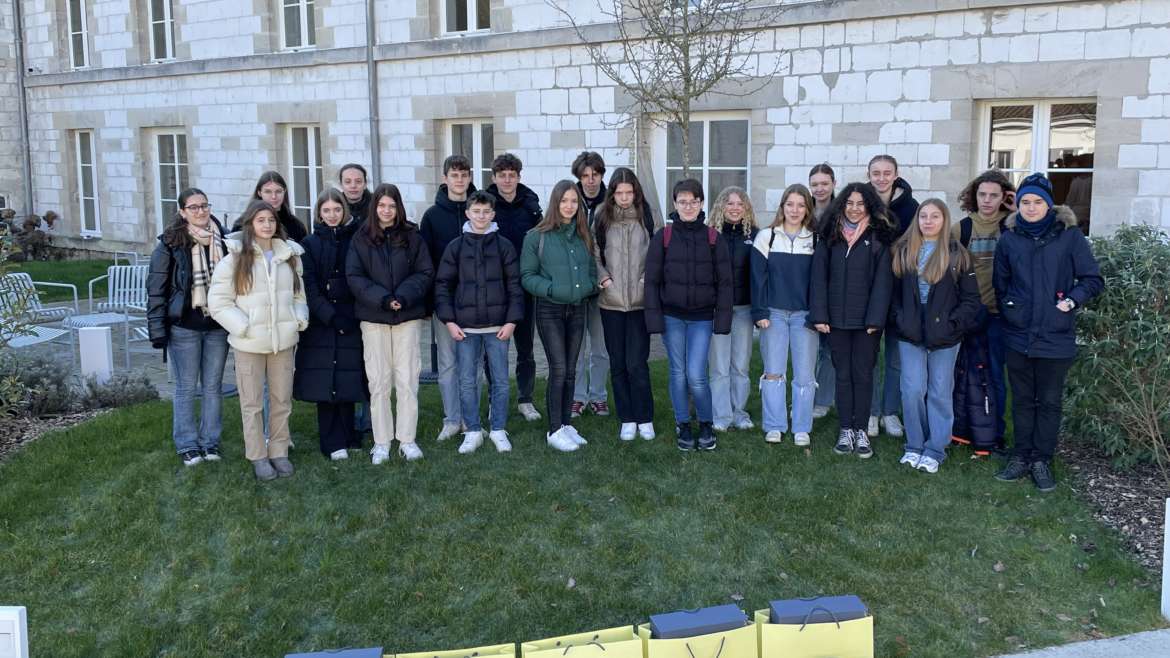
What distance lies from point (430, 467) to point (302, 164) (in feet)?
36.1

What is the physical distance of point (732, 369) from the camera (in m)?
7.16

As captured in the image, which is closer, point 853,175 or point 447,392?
point 447,392

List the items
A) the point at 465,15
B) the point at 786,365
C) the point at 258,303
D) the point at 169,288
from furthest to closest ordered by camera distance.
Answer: the point at 465,15
the point at 786,365
the point at 169,288
the point at 258,303

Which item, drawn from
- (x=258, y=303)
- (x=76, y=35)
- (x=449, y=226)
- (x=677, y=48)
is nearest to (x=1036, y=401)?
(x=449, y=226)

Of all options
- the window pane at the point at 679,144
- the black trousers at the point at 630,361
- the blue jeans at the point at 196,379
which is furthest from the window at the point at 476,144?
the blue jeans at the point at 196,379

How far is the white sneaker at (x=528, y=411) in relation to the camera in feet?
25.0

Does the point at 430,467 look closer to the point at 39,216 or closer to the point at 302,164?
the point at 302,164

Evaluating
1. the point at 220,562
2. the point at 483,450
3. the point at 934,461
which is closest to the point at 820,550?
the point at 934,461

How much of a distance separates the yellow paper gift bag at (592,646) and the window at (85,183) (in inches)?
748

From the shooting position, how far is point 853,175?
1069 cm

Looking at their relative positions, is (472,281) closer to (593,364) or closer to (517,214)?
(517,214)

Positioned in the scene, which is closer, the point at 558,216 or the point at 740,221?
the point at 558,216

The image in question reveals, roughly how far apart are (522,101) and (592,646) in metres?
10.4

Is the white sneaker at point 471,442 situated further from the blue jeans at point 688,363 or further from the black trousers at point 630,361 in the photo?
the blue jeans at point 688,363
